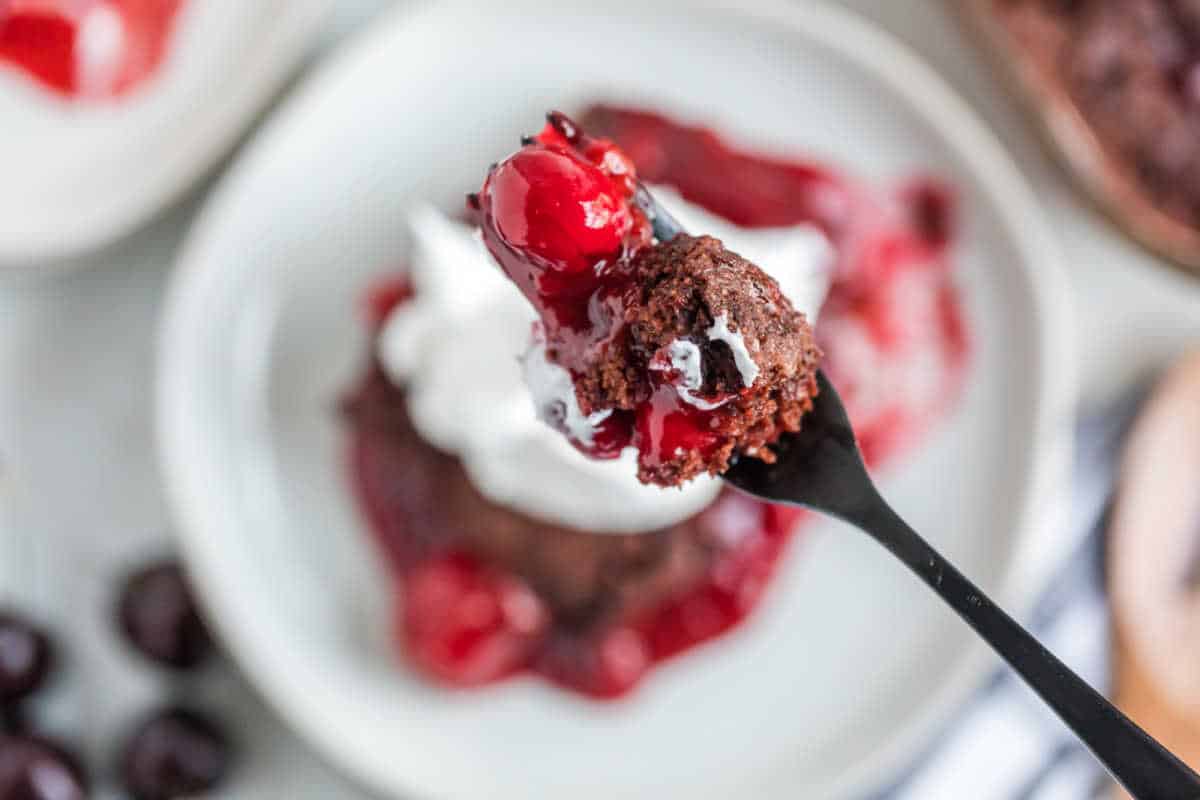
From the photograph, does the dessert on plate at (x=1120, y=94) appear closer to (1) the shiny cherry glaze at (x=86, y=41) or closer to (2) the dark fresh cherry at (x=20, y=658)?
(1) the shiny cherry glaze at (x=86, y=41)

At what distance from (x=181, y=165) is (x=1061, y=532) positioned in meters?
1.88

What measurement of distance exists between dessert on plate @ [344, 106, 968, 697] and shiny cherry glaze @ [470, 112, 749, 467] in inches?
23.7

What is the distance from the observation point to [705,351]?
1.19m

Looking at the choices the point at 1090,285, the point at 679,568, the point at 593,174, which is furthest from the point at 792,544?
the point at 593,174

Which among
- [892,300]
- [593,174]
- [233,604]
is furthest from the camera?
[892,300]

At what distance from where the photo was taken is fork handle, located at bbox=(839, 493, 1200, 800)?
1151mm

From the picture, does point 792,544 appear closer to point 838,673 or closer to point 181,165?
point 838,673

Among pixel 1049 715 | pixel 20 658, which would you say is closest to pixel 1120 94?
pixel 1049 715

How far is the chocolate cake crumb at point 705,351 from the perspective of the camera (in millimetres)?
1190

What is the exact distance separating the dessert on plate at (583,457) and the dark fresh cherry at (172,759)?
0.42 metres

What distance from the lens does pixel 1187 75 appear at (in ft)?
7.67

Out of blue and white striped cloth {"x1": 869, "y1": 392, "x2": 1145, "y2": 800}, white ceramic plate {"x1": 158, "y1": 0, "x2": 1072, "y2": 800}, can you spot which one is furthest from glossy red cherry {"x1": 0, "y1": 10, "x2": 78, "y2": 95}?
blue and white striped cloth {"x1": 869, "y1": 392, "x2": 1145, "y2": 800}

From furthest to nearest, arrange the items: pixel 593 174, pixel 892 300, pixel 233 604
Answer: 1. pixel 892 300
2. pixel 233 604
3. pixel 593 174

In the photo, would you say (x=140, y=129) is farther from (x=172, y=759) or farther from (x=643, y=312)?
(x=643, y=312)
